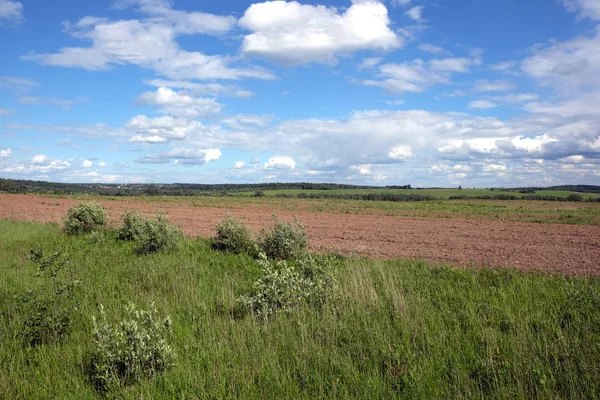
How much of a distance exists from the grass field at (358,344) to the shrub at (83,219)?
988 cm

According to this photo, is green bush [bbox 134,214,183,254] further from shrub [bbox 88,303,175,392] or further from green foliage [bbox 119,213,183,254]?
shrub [bbox 88,303,175,392]

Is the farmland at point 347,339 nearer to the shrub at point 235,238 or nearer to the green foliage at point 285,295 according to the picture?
the green foliage at point 285,295

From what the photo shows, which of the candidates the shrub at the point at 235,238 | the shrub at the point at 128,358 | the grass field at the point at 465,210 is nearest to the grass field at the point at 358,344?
the shrub at the point at 128,358

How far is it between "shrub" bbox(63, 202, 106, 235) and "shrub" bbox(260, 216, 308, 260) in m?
10.4

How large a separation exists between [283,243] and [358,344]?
305 inches

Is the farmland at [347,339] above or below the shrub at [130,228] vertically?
below

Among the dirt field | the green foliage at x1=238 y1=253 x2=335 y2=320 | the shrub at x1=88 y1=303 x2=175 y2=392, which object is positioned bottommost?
the dirt field

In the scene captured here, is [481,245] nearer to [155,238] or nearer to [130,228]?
[155,238]

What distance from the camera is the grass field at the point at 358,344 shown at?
15.0 ft

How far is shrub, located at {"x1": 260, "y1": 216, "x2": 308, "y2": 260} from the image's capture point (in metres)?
13.1

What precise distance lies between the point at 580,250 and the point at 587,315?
13463 mm

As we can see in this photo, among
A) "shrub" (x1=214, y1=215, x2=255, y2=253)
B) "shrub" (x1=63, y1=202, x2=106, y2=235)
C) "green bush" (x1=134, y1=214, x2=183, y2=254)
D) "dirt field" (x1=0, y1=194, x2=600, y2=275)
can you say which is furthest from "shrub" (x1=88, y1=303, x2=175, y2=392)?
"shrub" (x1=63, y1=202, x2=106, y2=235)

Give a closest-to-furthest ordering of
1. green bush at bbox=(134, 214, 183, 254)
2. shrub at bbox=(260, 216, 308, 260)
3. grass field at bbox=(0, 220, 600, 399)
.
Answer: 1. grass field at bbox=(0, 220, 600, 399)
2. shrub at bbox=(260, 216, 308, 260)
3. green bush at bbox=(134, 214, 183, 254)

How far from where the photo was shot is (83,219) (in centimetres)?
1889
